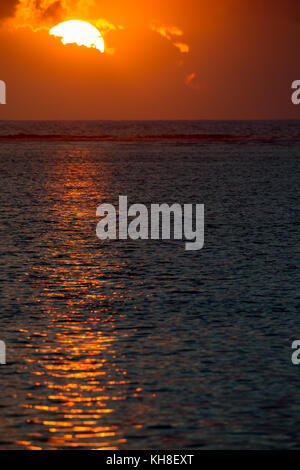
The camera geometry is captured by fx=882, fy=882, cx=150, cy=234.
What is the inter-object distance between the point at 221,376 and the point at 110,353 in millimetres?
2131

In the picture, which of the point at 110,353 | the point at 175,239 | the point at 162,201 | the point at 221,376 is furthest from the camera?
the point at 162,201

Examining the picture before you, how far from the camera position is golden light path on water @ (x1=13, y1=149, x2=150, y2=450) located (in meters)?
11.5

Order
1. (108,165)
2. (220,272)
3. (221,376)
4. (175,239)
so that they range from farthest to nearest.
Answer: (108,165) → (175,239) → (220,272) → (221,376)

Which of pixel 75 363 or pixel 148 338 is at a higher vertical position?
pixel 148 338

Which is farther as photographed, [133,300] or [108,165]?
[108,165]

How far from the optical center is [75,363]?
14.3m

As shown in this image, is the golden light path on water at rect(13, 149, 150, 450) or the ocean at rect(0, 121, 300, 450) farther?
the ocean at rect(0, 121, 300, 450)

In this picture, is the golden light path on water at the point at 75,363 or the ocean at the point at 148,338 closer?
the golden light path on water at the point at 75,363

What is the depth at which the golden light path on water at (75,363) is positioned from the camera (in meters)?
11.5

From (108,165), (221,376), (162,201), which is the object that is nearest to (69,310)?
(221,376)

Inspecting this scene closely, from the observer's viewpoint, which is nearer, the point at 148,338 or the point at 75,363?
the point at 75,363

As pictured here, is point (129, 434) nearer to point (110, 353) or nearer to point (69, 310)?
point (110, 353)

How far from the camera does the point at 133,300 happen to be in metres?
19.5
